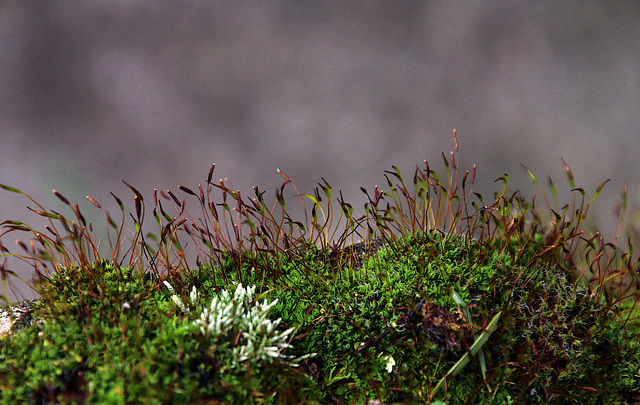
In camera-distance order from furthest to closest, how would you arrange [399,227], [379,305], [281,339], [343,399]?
1. [399,227]
2. [379,305]
3. [343,399]
4. [281,339]

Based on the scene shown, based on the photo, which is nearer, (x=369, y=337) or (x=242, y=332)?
(x=242, y=332)

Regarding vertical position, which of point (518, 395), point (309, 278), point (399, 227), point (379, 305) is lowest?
point (518, 395)

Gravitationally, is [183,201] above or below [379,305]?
above

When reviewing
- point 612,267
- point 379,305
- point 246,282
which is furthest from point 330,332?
point 612,267

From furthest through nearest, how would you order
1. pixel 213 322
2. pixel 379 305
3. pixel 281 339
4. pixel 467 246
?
pixel 467 246 → pixel 379 305 → pixel 281 339 → pixel 213 322

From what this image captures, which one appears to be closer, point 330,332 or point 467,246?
point 330,332

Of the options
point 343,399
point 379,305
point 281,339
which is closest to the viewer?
point 281,339

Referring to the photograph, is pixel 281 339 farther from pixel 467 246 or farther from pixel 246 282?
pixel 467 246

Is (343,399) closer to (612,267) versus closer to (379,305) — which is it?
(379,305)

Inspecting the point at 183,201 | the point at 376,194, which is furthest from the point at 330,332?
the point at 183,201
